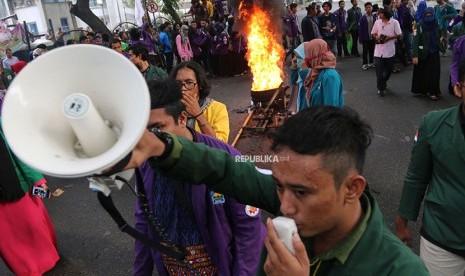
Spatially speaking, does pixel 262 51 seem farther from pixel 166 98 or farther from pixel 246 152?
pixel 166 98

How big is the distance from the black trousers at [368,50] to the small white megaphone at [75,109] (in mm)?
11389

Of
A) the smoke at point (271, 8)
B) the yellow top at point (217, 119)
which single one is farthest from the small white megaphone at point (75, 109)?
the smoke at point (271, 8)

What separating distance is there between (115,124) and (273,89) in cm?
629

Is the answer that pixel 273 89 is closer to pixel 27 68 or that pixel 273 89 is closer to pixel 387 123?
pixel 387 123

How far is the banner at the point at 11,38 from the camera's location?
14.2 meters

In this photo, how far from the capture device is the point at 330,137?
135 cm

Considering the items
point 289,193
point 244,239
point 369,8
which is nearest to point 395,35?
point 369,8

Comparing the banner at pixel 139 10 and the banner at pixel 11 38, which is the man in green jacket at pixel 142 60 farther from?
the banner at pixel 139 10

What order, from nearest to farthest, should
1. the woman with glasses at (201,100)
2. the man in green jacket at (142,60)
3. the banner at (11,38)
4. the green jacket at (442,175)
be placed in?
1. the green jacket at (442,175)
2. the woman with glasses at (201,100)
3. the man in green jacket at (142,60)
4. the banner at (11,38)

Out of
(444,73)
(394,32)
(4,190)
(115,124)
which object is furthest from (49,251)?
(444,73)

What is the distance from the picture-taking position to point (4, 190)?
3.55 metres

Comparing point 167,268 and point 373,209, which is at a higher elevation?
point 373,209

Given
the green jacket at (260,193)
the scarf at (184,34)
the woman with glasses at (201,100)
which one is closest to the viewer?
the green jacket at (260,193)

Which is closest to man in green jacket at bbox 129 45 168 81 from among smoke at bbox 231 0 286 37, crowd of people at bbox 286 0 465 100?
crowd of people at bbox 286 0 465 100
